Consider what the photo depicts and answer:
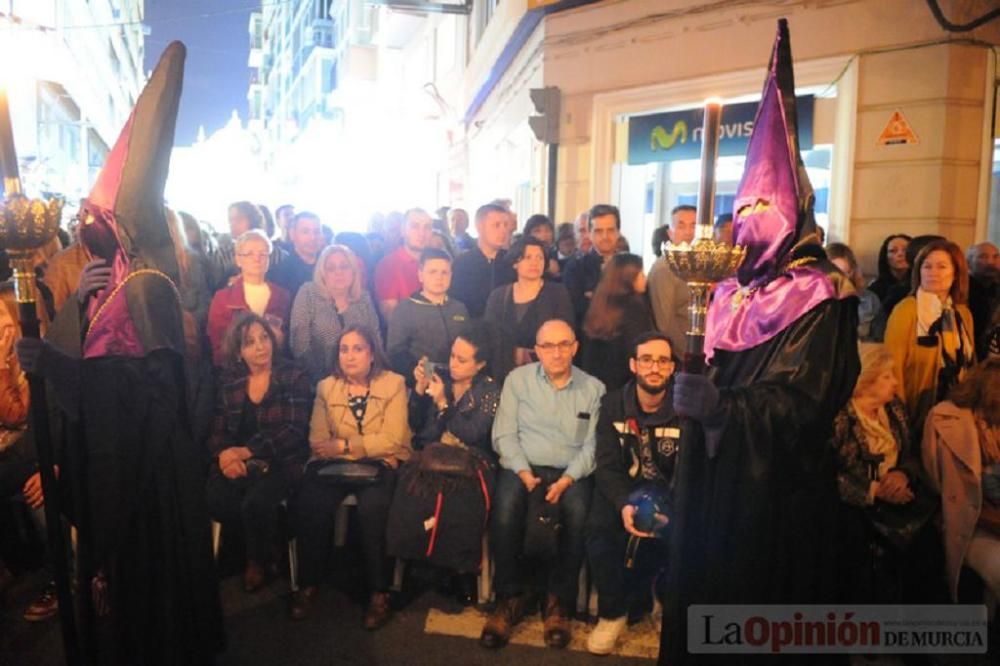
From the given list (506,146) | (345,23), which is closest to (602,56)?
(506,146)

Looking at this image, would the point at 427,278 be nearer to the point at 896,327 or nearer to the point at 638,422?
the point at 638,422

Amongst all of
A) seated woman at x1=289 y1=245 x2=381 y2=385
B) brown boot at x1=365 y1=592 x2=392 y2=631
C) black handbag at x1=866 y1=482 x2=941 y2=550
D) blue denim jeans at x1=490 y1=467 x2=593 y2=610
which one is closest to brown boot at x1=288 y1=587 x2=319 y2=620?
brown boot at x1=365 y1=592 x2=392 y2=631

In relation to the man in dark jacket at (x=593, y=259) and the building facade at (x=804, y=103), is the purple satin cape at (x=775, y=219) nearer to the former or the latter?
the man in dark jacket at (x=593, y=259)

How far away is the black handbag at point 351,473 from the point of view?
4543 mm

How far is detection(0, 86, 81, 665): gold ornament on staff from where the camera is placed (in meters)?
2.61

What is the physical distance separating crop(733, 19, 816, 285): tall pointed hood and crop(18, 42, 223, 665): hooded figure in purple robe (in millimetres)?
2083

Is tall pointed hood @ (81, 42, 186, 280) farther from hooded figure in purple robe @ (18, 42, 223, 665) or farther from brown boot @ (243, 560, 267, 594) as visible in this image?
brown boot @ (243, 560, 267, 594)

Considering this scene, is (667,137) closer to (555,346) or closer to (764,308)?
(555,346)

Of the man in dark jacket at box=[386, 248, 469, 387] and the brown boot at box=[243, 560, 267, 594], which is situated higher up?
the man in dark jacket at box=[386, 248, 469, 387]

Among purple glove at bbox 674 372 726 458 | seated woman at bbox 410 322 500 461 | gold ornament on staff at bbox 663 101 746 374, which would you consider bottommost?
seated woman at bbox 410 322 500 461

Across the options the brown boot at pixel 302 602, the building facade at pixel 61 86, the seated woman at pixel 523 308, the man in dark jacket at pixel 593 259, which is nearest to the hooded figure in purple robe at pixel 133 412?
the building facade at pixel 61 86

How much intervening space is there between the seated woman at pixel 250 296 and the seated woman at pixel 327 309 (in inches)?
5.1

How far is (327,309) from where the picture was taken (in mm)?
5582

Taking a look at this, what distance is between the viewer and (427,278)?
5.48 meters
